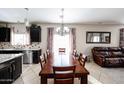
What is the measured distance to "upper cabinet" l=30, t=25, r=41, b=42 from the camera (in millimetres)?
8026

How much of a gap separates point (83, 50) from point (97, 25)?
1.65 meters

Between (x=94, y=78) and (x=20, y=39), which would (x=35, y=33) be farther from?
(x=94, y=78)

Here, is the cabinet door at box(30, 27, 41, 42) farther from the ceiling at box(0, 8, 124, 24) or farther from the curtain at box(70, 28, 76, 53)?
the curtain at box(70, 28, 76, 53)

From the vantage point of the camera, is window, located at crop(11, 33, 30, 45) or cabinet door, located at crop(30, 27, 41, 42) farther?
window, located at crop(11, 33, 30, 45)

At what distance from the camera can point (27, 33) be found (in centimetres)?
834

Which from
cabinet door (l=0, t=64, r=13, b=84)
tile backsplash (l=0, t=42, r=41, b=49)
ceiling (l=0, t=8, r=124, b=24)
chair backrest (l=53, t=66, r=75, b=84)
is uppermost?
ceiling (l=0, t=8, r=124, b=24)

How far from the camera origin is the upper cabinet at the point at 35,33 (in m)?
8.03

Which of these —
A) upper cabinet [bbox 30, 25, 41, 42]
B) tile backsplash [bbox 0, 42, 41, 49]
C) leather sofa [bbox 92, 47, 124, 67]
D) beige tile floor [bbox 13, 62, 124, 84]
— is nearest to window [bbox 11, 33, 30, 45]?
tile backsplash [bbox 0, 42, 41, 49]

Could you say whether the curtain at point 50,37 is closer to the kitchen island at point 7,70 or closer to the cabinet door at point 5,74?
the kitchen island at point 7,70

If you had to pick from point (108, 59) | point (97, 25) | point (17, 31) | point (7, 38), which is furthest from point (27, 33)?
point (108, 59)

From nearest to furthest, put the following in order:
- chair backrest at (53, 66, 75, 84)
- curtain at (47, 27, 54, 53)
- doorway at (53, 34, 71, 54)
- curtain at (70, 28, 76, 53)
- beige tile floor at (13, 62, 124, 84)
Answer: chair backrest at (53, 66, 75, 84) < beige tile floor at (13, 62, 124, 84) < curtain at (47, 27, 54, 53) < curtain at (70, 28, 76, 53) < doorway at (53, 34, 71, 54)

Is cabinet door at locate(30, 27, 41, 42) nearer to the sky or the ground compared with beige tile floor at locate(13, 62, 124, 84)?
nearer to the sky

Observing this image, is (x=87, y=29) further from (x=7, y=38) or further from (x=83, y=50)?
(x=7, y=38)

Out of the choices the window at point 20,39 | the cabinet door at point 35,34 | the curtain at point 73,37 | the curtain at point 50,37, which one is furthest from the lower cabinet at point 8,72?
the curtain at point 73,37
